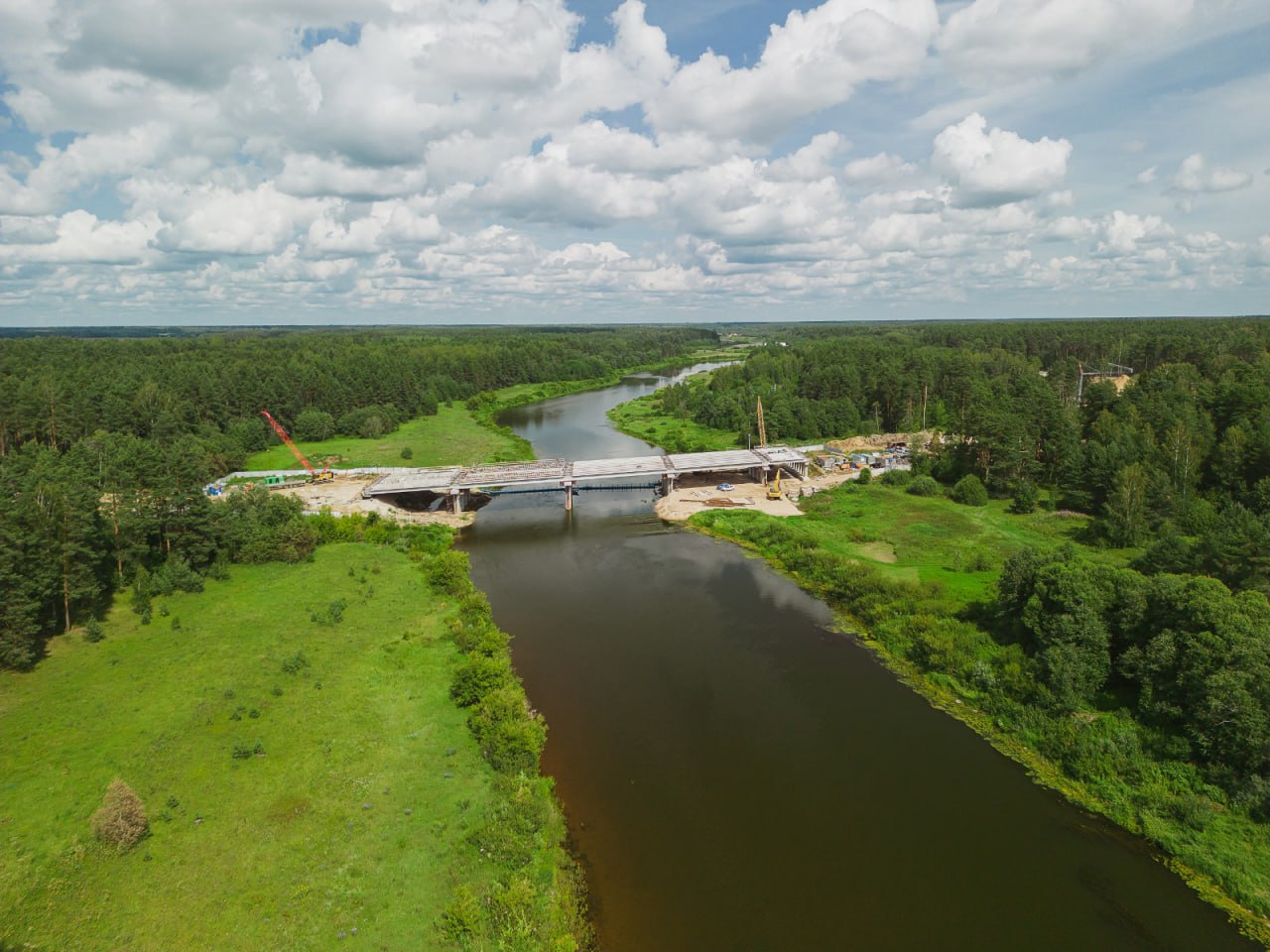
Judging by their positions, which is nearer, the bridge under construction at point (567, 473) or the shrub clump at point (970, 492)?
the shrub clump at point (970, 492)

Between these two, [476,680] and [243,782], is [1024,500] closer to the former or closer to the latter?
[476,680]

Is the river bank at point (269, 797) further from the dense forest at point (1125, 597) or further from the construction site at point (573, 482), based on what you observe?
the construction site at point (573, 482)

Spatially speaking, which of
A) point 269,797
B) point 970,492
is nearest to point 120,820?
point 269,797

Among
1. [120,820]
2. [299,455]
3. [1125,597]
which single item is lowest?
[120,820]


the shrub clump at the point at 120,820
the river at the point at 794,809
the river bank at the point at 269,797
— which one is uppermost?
the shrub clump at the point at 120,820

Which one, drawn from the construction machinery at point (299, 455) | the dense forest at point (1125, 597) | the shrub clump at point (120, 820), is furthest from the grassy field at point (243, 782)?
the construction machinery at point (299, 455)

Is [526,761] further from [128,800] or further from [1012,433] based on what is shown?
[1012,433]

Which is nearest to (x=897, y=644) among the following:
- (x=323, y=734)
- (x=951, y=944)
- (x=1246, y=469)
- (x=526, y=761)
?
(x=951, y=944)
